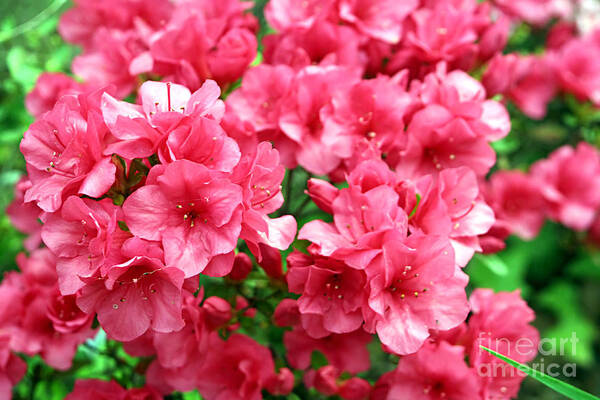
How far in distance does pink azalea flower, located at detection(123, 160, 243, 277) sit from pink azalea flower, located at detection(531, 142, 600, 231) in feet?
3.65

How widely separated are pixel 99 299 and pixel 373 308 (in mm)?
379

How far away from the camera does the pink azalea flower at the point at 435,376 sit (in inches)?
34.7

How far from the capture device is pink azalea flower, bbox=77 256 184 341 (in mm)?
783

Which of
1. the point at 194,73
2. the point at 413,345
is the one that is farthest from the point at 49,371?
the point at 413,345

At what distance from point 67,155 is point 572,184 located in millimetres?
1335

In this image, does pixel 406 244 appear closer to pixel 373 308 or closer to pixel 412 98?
pixel 373 308

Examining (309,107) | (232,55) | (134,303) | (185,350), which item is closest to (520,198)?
(309,107)

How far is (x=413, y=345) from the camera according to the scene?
2.66 feet

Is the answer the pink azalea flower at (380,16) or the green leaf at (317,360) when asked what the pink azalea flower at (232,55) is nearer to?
the pink azalea flower at (380,16)

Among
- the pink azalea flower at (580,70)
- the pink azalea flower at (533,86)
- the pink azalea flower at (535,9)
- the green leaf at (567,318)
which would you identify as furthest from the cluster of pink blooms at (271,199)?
the green leaf at (567,318)

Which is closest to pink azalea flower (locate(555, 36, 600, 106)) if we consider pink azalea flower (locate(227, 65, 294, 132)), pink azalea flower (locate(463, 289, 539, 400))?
pink azalea flower (locate(463, 289, 539, 400))

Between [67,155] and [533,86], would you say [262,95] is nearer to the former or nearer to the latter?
[67,155]

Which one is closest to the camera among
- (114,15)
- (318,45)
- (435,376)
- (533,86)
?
(435,376)

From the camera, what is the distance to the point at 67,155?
82 cm
